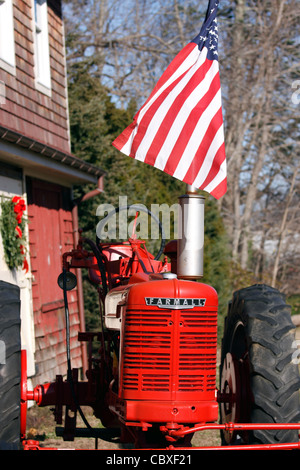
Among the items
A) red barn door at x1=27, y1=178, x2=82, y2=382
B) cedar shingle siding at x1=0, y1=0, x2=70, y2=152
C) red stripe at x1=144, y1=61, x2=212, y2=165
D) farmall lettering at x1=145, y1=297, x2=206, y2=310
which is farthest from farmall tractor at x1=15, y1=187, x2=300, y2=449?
red barn door at x1=27, y1=178, x2=82, y2=382

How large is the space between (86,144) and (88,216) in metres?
1.27

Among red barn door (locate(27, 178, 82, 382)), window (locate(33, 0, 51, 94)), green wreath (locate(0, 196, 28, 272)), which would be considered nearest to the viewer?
green wreath (locate(0, 196, 28, 272))

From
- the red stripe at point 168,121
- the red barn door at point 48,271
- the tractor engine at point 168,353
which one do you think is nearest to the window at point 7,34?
the red barn door at point 48,271

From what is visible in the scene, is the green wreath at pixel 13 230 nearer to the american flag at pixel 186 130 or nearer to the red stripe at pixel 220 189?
the american flag at pixel 186 130

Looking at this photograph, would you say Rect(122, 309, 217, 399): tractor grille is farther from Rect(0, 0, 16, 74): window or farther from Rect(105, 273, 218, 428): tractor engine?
Rect(0, 0, 16, 74): window

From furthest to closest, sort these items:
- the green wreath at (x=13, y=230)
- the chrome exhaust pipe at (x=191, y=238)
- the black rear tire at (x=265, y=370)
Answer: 1. the green wreath at (x=13, y=230)
2. the black rear tire at (x=265, y=370)
3. the chrome exhaust pipe at (x=191, y=238)

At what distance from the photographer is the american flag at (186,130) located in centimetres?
456

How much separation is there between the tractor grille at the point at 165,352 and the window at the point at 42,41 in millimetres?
7165

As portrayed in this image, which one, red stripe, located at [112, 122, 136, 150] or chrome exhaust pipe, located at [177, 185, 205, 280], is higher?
red stripe, located at [112, 122, 136, 150]

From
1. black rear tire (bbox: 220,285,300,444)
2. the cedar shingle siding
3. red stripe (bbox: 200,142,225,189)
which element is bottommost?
black rear tire (bbox: 220,285,300,444)

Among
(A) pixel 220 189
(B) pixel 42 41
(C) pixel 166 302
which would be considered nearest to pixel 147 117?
(A) pixel 220 189

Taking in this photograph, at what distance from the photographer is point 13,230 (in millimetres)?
7996

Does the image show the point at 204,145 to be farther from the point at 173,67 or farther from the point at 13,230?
the point at 13,230

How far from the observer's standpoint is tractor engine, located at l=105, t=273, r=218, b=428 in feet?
12.3
